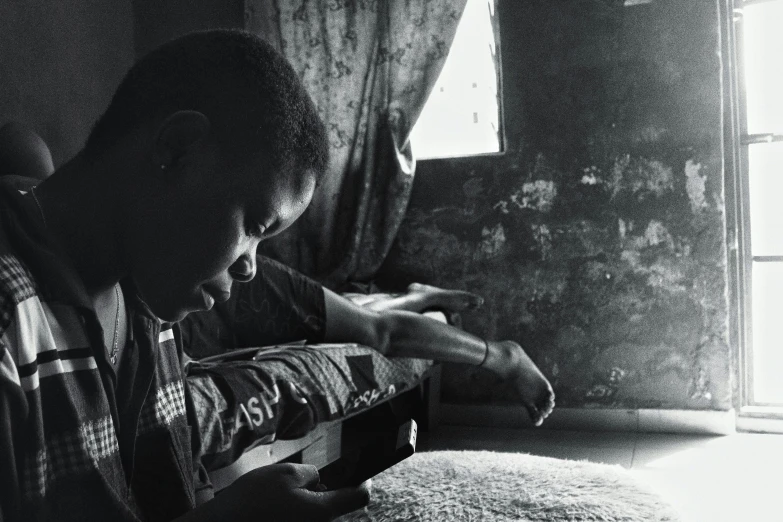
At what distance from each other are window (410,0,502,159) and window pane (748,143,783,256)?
997 millimetres

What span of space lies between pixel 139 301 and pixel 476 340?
1.51 metres

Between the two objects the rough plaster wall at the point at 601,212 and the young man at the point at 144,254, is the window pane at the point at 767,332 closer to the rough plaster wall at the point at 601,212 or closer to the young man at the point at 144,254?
the rough plaster wall at the point at 601,212

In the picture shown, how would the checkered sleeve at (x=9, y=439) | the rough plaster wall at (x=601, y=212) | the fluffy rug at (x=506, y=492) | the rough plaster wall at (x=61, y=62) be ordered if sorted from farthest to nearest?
the rough plaster wall at (x=61, y=62) < the rough plaster wall at (x=601, y=212) < the fluffy rug at (x=506, y=492) < the checkered sleeve at (x=9, y=439)

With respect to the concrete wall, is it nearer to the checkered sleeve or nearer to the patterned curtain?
the patterned curtain

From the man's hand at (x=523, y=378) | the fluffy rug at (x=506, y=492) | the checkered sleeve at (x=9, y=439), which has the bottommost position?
the fluffy rug at (x=506, y=492)

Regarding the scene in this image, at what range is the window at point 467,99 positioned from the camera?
2982mm

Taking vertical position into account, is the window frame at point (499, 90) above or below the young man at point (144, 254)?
above

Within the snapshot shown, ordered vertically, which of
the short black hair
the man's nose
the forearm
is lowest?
the forearm

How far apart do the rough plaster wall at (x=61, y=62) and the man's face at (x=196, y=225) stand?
7.68 ft

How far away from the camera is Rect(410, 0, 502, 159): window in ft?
9.78

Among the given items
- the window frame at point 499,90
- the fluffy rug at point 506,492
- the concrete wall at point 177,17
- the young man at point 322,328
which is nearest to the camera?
the fluffy rug at point 506,492

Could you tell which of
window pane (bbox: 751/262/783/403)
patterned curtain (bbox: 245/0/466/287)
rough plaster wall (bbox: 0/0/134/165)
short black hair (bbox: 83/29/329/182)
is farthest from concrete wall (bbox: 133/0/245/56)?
short black hair (bbox: 83/29/329/182)

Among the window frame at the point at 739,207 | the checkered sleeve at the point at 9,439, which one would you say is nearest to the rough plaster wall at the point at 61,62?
the checkered sleeve at the point at 9,439

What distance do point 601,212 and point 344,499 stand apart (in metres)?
2.22
